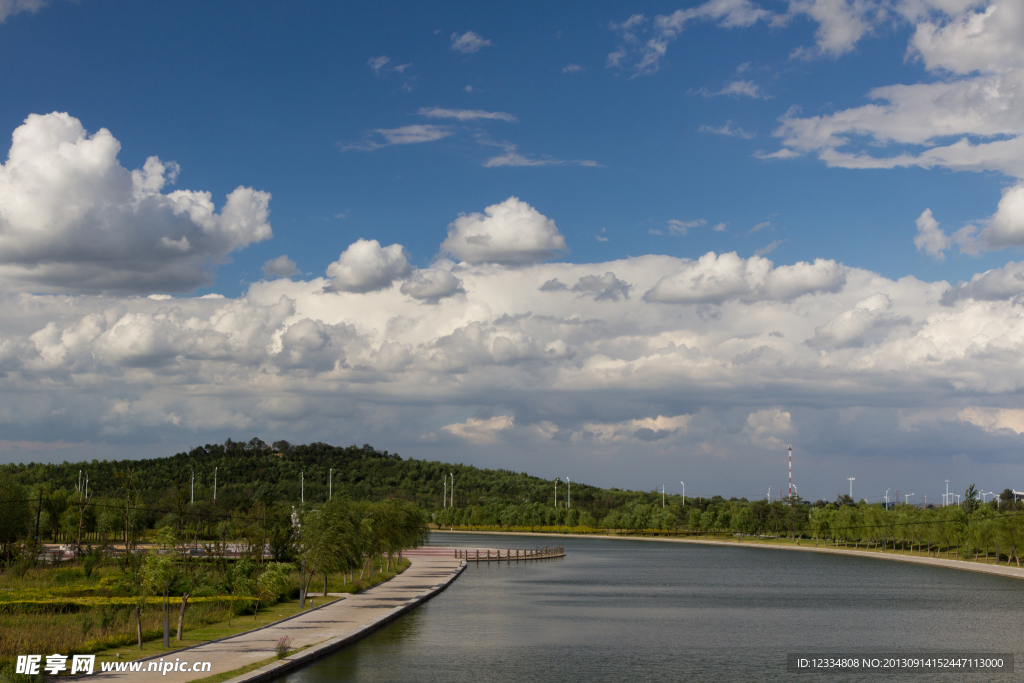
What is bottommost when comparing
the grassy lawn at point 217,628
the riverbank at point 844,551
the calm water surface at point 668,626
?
the riverbank at point 844,551

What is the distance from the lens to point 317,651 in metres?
28.8

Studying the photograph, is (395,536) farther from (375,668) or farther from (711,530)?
(711,530)

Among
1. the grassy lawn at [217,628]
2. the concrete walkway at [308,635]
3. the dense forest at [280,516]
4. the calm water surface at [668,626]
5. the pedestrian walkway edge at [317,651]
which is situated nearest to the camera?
the pedestrian walkway edge at [317,651]

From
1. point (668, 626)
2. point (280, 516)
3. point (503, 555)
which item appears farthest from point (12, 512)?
point (668, 626)

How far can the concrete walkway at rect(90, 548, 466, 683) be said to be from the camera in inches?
975

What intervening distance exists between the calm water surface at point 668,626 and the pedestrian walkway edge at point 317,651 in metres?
0.34

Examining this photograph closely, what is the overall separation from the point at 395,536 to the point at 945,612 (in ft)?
116

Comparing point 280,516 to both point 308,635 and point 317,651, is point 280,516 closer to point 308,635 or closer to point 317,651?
point 308,635

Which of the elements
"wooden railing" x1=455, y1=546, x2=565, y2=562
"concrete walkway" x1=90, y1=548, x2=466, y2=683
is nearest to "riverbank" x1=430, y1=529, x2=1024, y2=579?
"wooden railing" x1=455, y1=546, x2=565, y2=562

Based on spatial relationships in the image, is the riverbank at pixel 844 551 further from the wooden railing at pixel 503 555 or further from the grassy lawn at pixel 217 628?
the grassy lawn at pixel 217 628

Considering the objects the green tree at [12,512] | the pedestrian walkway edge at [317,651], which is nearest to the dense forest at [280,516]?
the green tree at [12,512]

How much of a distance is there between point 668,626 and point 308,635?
18606mm

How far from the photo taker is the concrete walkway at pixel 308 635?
81.3 feet

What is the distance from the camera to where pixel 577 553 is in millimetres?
117500
